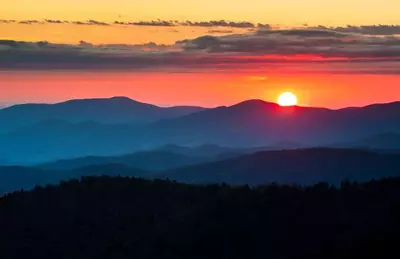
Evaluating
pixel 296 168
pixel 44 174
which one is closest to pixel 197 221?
pixel 296 168

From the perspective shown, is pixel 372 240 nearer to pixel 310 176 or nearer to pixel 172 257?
pixel 172 257

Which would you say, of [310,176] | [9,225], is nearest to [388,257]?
[9,225]

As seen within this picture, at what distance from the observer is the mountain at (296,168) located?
118700mm

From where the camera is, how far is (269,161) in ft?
453

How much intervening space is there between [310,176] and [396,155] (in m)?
17.8

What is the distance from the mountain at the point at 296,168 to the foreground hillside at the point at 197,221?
233 ft

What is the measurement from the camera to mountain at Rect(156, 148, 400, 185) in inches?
4673

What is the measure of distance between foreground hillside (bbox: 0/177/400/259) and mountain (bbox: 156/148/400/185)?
2791 inches

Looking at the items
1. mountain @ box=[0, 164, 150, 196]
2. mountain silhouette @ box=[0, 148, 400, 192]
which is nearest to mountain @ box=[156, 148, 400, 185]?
mountain silhouette @ box=[0, 148, 400, 192]

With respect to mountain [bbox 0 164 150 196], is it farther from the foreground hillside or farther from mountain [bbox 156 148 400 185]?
the foreground hillside

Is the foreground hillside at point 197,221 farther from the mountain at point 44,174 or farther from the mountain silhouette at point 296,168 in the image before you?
the mountain at point 44,174

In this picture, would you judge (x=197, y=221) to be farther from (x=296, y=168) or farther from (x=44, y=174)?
(x=44, y=174)

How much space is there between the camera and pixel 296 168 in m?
129

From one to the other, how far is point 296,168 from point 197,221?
92.5 metres
